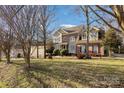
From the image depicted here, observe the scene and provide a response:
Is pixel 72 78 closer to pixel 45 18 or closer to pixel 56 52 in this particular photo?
pixel 56 52

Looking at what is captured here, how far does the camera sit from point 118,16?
18.0 feet

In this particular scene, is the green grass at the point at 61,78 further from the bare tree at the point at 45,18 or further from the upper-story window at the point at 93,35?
the upper-story window at the point at 93,35

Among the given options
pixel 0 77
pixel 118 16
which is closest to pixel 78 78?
pixel 118 16

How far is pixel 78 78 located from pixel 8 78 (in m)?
1.76

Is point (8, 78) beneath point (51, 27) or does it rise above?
beneath

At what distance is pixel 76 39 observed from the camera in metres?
9.23

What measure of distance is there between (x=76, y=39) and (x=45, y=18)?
135 cm

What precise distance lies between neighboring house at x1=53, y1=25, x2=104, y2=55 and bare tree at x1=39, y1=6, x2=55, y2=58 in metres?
0.34

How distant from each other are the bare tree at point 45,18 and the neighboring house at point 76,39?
13.5 inches

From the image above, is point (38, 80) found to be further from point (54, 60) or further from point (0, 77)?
point (54, 60)

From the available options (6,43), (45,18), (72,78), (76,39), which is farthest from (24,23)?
(6,43)

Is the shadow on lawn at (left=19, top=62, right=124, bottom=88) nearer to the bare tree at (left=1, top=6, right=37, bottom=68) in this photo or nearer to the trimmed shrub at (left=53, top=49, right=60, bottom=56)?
the bare tree at (left=1, top=6, right=37, bottom=68)

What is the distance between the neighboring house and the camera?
8438 millimetres

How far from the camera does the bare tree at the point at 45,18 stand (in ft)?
25.0
